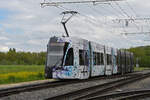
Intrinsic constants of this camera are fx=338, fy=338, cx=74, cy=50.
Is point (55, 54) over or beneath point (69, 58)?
over

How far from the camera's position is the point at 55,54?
23.9 meters

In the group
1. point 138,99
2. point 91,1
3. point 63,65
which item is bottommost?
point 138,99

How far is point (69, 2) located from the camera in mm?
23703

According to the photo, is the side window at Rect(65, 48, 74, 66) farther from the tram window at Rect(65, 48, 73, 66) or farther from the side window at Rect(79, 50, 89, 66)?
the side window at Rect(79, 50, 89, 66)

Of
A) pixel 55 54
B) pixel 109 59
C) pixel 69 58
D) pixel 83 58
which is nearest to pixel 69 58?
pixel 69 58

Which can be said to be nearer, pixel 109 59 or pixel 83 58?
pixel 83 58

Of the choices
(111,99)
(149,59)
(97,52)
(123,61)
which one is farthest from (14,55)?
(111,99)

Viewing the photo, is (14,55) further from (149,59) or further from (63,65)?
(63,65)

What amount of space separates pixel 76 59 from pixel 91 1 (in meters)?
4.38

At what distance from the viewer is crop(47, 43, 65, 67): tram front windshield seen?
23.8 meters

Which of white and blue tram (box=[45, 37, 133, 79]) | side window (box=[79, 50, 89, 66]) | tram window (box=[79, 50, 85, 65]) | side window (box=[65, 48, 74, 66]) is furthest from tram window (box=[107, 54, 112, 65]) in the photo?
side window (box=[65, 48, 74, 66])

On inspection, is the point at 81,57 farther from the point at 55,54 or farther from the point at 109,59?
the point at 109,59

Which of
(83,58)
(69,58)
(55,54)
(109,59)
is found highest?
(109,59)

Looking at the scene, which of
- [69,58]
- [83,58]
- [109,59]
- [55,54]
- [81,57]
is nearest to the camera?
[55,54]
